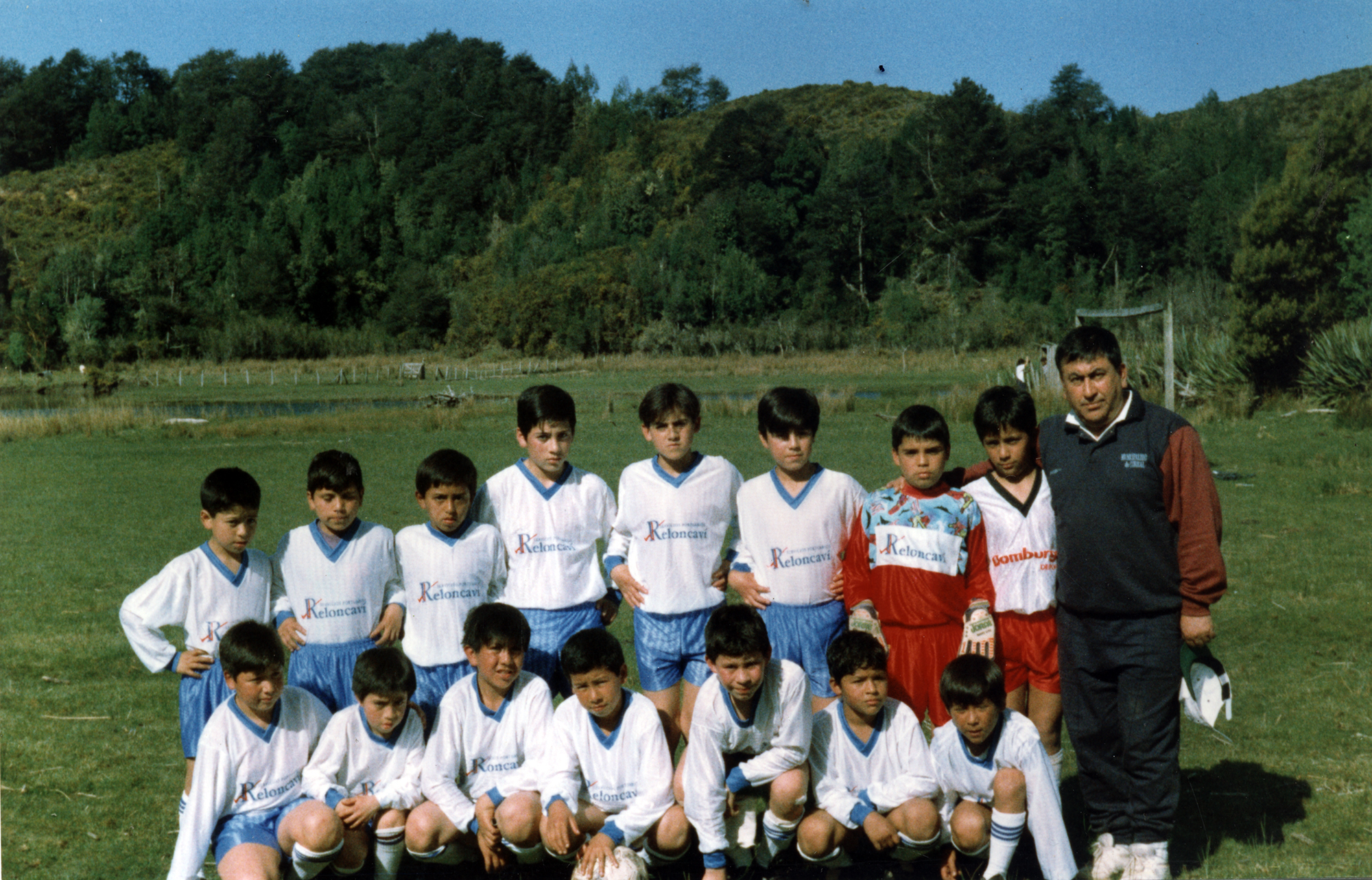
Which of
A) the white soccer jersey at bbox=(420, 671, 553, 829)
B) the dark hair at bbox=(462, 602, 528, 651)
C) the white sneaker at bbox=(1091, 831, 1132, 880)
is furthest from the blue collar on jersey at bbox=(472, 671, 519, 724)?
the white sneaker at bbox=(1091, 831, 1132, 880)

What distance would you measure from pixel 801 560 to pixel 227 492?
1.88 m

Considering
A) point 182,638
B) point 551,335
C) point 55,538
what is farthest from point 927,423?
point 551,335

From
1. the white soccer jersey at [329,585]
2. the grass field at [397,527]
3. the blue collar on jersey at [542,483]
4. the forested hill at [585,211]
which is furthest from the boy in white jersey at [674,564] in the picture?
the forested hill at [585,211]

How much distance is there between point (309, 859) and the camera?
285 centimetres

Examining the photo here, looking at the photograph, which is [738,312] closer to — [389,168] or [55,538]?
[389,168]

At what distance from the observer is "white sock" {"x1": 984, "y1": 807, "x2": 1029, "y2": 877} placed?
284cm

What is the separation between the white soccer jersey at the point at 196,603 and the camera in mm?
3193

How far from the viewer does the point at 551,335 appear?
33.5 m

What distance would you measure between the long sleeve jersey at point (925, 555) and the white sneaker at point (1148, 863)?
84 centimetres

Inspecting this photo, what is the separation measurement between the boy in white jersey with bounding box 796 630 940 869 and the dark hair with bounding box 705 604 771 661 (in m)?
0.24

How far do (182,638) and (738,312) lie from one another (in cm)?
2955

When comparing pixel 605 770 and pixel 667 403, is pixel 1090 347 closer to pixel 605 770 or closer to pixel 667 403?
pixel 667 403

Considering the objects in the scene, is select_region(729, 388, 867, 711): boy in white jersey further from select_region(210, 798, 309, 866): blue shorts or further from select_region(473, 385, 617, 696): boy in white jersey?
Result: select_region(210, 798, 309, 866): blue shorts

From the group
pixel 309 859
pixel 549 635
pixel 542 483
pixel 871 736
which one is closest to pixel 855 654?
pixel 871 736
